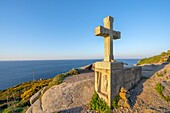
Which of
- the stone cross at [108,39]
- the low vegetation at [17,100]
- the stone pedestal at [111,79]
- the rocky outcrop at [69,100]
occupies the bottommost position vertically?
the low vegetation at [17,100]

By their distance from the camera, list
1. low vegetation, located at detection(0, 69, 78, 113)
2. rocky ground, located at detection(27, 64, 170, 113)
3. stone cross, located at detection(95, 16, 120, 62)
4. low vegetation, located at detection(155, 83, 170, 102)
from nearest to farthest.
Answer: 1. rocky ground, located at detection(27, 64, 170, 113)
2. low vegetation, located at detection(155, 83, 170, 102)
3. stone cross, located at detection(95, 16, 120, 62)
4. low vegetation, located at detection(0, 69, 78, 113)

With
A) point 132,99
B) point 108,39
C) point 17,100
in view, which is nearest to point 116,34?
point 108,39

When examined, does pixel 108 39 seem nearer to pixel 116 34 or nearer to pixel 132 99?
pixel 116 34

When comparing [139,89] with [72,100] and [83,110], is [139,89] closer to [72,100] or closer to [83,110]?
[83,110]

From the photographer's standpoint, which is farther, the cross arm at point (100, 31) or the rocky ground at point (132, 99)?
the cross arm at point (100, 31)

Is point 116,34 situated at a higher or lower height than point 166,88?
higher

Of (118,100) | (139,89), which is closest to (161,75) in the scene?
(139,89)

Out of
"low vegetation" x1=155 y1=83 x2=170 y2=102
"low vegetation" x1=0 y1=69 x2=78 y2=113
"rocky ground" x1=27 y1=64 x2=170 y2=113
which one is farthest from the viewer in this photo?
"low vegetation" x1=0 y1=69 x2=78 y2=113

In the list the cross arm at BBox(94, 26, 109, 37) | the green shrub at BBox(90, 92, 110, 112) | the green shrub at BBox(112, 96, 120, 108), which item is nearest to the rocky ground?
the green shrub at BBox(112, 96, 120, 108)

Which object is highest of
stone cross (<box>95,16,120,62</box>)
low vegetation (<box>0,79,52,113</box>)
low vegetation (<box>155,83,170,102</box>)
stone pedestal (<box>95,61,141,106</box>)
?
stone cross (<box>95,16,120,62</box>)

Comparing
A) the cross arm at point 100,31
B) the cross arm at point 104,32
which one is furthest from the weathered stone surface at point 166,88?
the cross arm at point 100,31

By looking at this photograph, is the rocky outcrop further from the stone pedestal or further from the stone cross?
the stone cross

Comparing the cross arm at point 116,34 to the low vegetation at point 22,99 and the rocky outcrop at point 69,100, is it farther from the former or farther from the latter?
the low vegetation at point 22,99

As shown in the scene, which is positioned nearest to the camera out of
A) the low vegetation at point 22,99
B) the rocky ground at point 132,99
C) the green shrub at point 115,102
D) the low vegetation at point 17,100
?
the rocky ground at point 132,99
